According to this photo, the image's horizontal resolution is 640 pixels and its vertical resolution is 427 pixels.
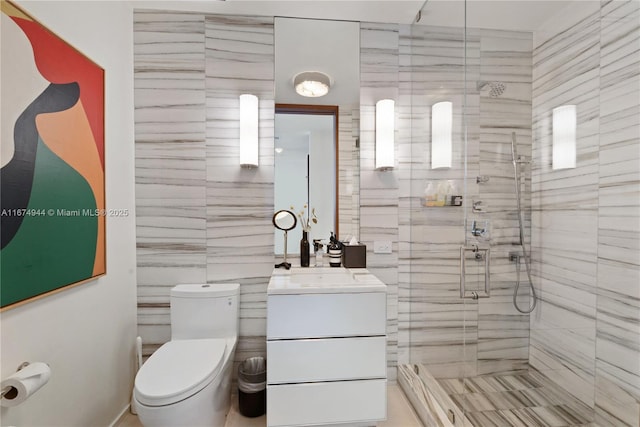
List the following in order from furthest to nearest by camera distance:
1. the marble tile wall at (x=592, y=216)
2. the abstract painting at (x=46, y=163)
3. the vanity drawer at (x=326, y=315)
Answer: the vanity drawer at (x=326, y=315) < the marble tile wall at (x=592, y=216) < the abstract painting at (x=46, y=163)

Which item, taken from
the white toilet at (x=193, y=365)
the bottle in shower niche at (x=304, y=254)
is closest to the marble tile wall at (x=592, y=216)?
the bottle in shower niche at (x=304, y=254)

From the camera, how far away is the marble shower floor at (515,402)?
152 cm

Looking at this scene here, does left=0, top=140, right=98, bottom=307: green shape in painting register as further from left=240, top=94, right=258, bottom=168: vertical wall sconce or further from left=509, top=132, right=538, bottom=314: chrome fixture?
left=509, top=132, right=538, bottom=314: chrome fixture

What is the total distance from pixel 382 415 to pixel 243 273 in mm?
1178

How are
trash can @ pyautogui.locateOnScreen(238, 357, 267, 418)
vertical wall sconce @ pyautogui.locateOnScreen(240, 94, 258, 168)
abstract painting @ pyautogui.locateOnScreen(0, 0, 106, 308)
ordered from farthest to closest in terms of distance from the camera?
vertical wall sconce @ pyautogui.locateOnScreen(240, 94, 258, 168), trash can @ pyautogui.locateOnScreen(238, 357, 267, 418), abstract painting @ pyautogui.locateOnScreen(0, 0, 106, 308)

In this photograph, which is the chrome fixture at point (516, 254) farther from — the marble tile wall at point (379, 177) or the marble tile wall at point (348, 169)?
the marble tile wall at point (348, 169)

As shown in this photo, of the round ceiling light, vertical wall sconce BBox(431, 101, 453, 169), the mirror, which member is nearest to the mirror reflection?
the mirror

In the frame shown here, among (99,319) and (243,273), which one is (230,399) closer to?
(243,273)

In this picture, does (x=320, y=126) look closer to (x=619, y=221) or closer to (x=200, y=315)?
(x=200, y=315)

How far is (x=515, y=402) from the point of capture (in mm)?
1637

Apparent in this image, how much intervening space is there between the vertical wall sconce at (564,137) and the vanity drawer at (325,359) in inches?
56.6

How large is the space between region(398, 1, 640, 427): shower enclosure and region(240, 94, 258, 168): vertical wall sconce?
119cm

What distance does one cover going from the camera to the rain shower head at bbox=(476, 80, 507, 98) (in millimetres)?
1680

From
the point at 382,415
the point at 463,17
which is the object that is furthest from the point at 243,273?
the point at 463,17
